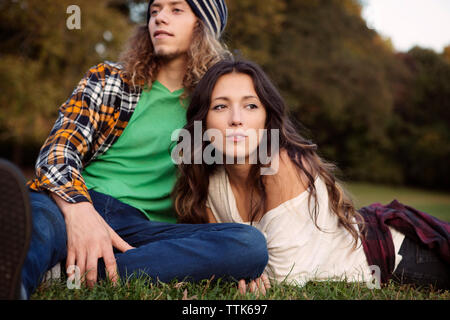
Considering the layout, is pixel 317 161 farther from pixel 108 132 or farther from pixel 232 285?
pixel 108 132

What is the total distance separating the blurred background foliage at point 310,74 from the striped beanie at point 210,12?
0.30 metres

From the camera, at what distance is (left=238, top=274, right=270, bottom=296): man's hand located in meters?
1.83

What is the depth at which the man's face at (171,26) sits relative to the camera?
8.72ft

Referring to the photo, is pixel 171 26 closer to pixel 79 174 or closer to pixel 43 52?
pixel 79 174

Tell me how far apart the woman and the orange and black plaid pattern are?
0.46m

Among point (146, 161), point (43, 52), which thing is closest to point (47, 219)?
point (146, 161)

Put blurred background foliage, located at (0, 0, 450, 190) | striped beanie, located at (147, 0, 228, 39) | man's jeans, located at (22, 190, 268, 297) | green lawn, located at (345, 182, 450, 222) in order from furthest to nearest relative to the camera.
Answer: green lawn, located at (345, 182, 450, 222)
blurred background foliage, located at (0, 0, 450, 190)
striped beanie, located at (147, 0, 228, 39)
man's jeans, located at (22, 190, 268, 297)

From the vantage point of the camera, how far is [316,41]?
53.3 ft

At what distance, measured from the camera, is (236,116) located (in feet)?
7.42

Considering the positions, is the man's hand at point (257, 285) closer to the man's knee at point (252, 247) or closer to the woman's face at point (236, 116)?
the man's knee at point (252, 247)

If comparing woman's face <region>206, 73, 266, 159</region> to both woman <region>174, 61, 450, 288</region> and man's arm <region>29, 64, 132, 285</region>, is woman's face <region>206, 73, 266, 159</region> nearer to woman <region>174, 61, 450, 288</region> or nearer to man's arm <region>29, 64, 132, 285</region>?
woman <region>174, 61, 450, 288</region>

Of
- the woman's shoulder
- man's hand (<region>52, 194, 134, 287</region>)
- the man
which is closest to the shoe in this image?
the man

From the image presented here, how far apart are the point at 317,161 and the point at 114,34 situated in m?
7.79

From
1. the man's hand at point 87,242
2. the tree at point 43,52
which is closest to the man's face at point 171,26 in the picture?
the man's hand at point 87,242
